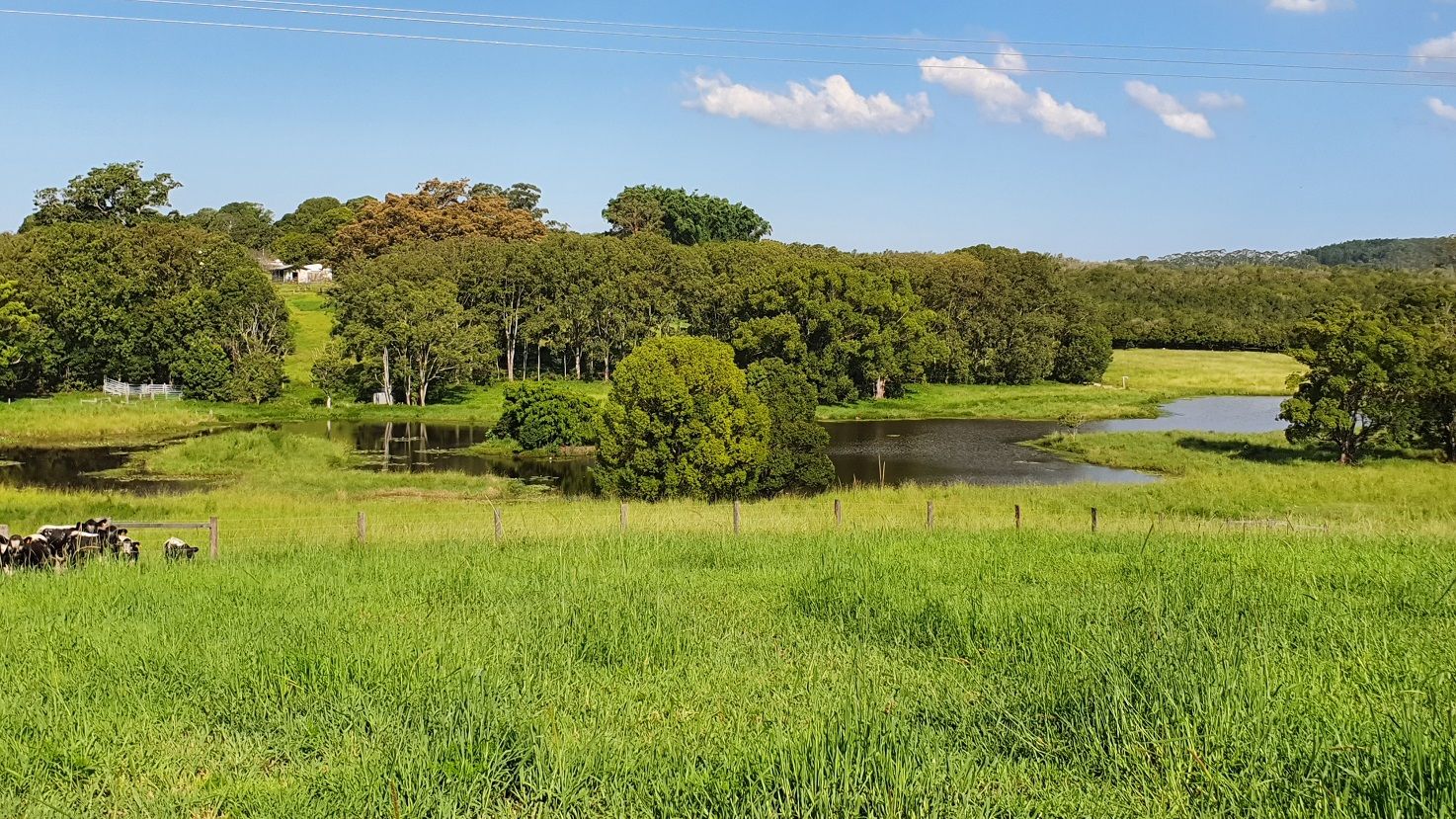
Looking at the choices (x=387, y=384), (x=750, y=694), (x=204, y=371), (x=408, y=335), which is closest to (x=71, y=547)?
(x=750, y=694)

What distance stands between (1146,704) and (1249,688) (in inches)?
28.0

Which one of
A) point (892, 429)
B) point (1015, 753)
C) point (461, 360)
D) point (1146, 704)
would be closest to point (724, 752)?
point (1015, 753)

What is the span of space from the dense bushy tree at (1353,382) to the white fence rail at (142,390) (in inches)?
2624

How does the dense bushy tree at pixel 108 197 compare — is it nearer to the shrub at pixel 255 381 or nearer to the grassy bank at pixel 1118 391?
the shrub at pixel 255 381

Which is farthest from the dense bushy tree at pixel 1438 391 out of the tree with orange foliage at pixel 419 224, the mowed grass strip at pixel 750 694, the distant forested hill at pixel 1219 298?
the tree with orange foliage at pixel 419 224

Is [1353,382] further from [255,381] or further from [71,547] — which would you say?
[255,381]

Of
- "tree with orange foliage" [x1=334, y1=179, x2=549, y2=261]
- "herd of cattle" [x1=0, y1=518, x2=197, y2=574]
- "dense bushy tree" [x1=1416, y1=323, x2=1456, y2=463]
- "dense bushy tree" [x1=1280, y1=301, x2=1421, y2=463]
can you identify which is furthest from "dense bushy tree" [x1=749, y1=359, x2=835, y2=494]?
"tree with orange foliage" [x1=334, y1=179, x2=549, y2=261]

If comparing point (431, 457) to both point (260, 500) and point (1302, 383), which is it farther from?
point (1302, 383)

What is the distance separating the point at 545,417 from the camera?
162ft

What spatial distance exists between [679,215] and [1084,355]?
5427cm

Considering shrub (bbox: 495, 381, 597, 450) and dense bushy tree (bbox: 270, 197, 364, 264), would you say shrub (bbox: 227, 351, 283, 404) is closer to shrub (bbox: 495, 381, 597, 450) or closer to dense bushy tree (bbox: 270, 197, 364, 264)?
shrub (bbox: 495, 381, 597, 450)

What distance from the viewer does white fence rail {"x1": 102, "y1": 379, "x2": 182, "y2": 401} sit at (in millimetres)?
65375

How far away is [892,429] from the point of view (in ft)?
197

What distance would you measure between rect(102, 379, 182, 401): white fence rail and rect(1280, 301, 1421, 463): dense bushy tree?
66.6 metres
